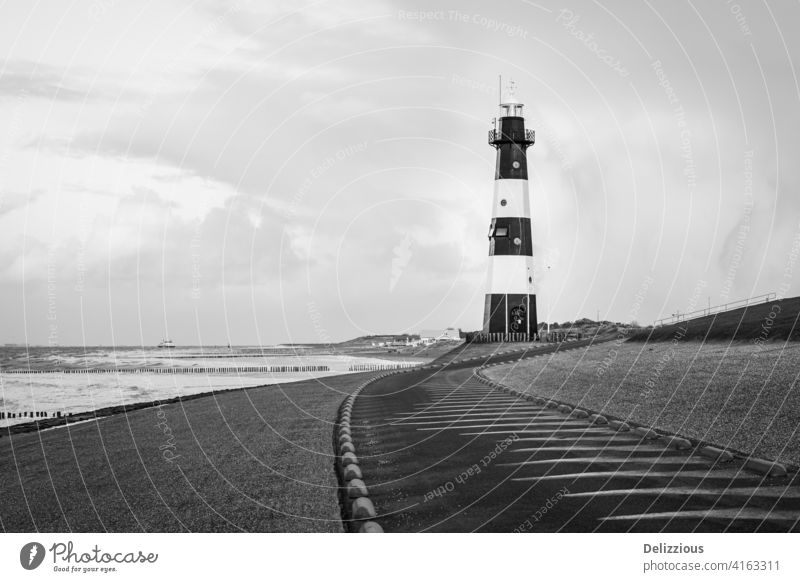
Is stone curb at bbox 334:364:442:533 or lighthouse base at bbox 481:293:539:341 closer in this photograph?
stone curb at bbox 334:364:442:533

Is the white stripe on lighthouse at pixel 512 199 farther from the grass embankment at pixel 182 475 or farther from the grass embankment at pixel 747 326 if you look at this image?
the grass embankment at pixel 182 475

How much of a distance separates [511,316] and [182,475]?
41.8 metres

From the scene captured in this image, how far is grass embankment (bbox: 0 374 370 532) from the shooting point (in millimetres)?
10898

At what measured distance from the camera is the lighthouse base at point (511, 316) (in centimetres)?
5391

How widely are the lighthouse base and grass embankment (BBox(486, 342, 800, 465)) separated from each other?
55.9 feet

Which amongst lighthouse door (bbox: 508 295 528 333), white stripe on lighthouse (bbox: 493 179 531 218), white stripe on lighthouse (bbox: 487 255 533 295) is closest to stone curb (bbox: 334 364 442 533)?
white stripe on lighthouse (bbox: 487 255 533 295)

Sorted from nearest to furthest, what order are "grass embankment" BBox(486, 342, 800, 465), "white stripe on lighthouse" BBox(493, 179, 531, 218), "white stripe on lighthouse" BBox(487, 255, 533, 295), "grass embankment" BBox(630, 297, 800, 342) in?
"grass embankment" BBox(486, 342, 800, 465)
"grass embankment" BBox(630, 297, 800, 342)
"white stripe on lighthouse" BBox(487, 255, 533, 295)
"white stripe on lighthouse" BBox(493, 179, 531, 218)

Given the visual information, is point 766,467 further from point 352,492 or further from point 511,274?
Answer: point 511,274

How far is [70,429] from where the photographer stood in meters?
27.1

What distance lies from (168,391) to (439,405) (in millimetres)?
33651

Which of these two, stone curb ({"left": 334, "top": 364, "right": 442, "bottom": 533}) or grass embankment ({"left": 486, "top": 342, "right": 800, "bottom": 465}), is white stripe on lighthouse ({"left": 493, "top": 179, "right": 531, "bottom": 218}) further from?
stone curb ({"left": 334, "top": 364, "right": 442, "bottom": 533})

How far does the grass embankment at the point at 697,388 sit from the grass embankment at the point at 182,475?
Result: 724 cm
